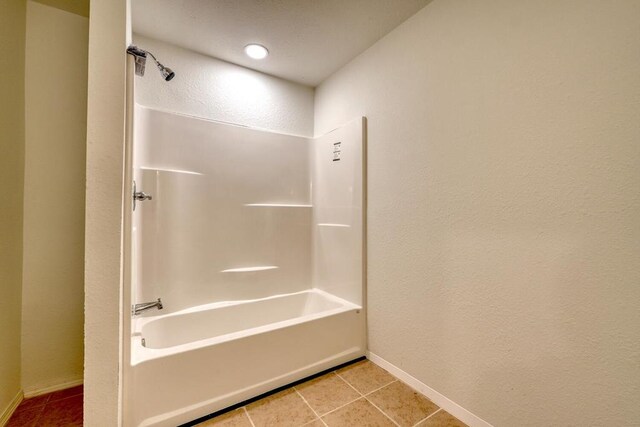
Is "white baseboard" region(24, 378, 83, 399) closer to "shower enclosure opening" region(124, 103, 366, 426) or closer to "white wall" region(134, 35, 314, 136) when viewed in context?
"shower enclosure opening" region(124, 103, 366, 426)

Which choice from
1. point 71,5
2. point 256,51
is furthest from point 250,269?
point 71,5

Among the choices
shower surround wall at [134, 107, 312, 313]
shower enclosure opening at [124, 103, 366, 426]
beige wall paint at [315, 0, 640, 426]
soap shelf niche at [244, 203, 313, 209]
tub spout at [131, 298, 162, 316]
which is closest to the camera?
beige wall paint at [315, 0, 640, 426]

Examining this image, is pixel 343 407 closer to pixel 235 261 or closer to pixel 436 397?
pixel 436 397

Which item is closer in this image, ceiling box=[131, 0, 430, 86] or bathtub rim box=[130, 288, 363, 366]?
bathtub rim box=[130, 288, 363, 366]

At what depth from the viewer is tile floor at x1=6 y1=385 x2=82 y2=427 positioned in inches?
55.4

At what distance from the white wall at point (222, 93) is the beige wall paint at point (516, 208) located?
1037 millimetres

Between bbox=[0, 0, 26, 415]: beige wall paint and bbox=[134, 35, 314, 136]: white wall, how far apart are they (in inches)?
23.4

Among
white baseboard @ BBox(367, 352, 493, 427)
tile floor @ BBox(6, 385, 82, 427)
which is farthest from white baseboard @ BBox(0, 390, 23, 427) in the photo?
white baseboard @ BBox(367, 352, 493, 427)

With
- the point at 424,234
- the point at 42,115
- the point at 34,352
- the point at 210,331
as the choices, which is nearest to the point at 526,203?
the point at 424,234

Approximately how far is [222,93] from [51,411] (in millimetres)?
2434

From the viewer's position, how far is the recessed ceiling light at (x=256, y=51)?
206cm

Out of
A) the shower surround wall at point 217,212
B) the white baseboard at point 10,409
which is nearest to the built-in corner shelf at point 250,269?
the shower surround wall at point 217,212

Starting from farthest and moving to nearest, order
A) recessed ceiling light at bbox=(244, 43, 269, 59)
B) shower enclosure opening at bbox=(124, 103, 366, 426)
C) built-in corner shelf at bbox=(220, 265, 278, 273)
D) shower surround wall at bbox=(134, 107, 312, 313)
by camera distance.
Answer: built-in corner shelf at bbox=(220, 265, 278, 273)
recessed ceiling light at bbox=(244, 43, 269, 59)
shower surround wall at bbox=(134, 107, 312, 313)
shower enclosure opening at bbox=(124, 103, 366, 426)

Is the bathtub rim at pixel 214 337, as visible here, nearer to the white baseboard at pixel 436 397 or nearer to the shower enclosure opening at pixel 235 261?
the shower enclosure opening at pixel 235 261
